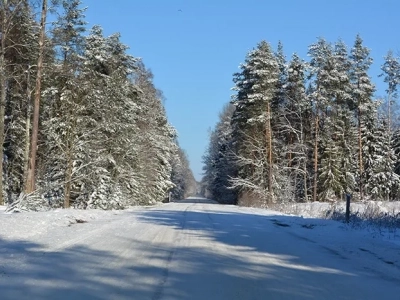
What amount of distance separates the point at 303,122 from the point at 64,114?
78.9 ft

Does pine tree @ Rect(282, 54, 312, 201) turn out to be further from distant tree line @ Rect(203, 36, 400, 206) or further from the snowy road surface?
the snowy road surface

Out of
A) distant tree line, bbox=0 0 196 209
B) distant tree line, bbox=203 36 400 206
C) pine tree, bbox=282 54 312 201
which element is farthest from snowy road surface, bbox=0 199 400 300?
pine tree, bbox=282 54 312 201

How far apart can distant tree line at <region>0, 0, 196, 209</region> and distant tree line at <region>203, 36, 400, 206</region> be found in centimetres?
1091

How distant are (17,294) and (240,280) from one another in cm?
307

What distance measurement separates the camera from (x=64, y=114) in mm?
27406

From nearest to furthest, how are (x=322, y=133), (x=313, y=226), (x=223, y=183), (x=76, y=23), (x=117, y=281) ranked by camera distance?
1. (x=117, y=281)
2. (x=313, y=226)
3. (x=76, y=23)
4. (x=322, y=133)
5. (x=223, y=183)

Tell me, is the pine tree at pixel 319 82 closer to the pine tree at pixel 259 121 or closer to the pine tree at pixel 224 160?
the pine tree at pixel 259 121

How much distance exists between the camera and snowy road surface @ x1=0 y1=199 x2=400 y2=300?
20.2 feet

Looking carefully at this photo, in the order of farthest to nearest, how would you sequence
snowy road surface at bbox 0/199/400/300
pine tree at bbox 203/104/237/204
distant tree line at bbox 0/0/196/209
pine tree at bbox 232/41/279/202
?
pine tree at bbox 203/104/237/204, pine tree at bbox 232/41/279/202, distant tree line at bbox 0/0/196/209, snowy road surface at bbox 0/199/400/300

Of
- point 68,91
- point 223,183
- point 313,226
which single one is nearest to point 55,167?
point 68,91

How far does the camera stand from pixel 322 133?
42906mm

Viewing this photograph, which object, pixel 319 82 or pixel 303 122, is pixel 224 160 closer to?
pixel 303 122

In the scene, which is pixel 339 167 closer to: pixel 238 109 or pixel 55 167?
pixel 238 109

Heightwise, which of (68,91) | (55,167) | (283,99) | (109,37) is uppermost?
(109,37)
